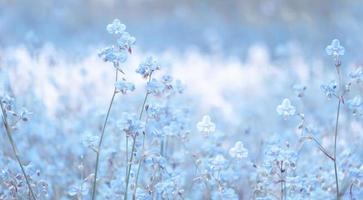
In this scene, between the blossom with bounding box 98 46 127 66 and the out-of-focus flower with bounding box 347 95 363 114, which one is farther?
the out-of-focus flower with bounding box 347 95 363 114

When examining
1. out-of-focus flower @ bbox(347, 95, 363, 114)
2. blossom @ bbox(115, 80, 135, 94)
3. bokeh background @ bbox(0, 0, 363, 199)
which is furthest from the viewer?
bokeh background @ bbox(0, 0, 363, 199)

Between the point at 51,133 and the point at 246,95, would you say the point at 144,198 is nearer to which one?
the point at 51,133

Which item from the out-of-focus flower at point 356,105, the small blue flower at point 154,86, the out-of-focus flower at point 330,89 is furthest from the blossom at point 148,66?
the out-of-focus flower at point 356,105

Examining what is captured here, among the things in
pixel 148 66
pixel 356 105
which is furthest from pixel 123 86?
pixel 356 105

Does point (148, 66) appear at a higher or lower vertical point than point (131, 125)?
higher

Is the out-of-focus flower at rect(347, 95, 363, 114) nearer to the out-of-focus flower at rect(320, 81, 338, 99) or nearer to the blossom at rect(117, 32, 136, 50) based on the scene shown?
the out-of-focus flower at rect(320, 81, 338, 99)

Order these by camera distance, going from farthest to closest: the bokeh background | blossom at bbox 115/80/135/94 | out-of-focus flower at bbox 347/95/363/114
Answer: the bokeh background < out-of-focus flower at bbox 347/95/363/114 < blossom at bbox 115/80/135/94

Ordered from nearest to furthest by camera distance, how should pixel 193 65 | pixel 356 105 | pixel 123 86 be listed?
pixel 123 86 → pixel 356 105 → pixel 193 65

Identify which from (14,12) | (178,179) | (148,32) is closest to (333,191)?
(178,179)

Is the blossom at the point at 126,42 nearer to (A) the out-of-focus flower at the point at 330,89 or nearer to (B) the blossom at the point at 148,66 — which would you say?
(B) the blossom at the point at 148,66

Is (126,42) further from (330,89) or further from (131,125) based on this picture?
(330,89)

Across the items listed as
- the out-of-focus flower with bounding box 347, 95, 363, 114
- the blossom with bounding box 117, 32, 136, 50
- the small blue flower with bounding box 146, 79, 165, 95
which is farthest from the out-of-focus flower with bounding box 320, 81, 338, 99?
the blossom with bounding box 117, 32, 136, 50
